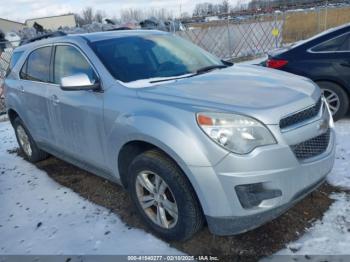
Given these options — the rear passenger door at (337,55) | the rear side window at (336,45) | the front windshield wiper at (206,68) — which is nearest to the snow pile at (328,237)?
the front windshield wiper at (206,68)

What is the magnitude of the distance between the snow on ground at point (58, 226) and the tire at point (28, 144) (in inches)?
20.3

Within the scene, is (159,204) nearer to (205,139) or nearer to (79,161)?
(205,139)

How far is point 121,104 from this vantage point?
2.86m

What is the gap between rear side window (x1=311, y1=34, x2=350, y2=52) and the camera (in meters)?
4.96

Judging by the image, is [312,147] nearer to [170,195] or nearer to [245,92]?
[245,92]

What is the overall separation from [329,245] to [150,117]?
5.44ft

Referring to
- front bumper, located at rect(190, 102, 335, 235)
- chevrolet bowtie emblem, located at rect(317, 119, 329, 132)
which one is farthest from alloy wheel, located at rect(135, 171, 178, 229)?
chevrolet bowtie emblem, located at rect(317, 119, 329, 132)

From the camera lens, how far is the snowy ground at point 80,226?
8.96 ft

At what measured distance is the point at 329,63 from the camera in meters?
5.01

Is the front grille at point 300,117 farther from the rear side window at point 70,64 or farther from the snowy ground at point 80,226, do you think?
the rear side window at point 70,64

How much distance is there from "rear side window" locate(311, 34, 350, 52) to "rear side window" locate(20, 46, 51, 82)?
3743 mm

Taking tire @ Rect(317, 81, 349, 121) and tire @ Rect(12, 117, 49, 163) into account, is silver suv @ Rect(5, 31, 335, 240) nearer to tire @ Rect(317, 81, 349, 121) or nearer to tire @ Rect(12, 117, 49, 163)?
tire @ Rect(12, 117, 49, 163)

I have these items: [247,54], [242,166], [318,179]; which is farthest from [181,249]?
[247,54]

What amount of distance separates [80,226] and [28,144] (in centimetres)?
231
